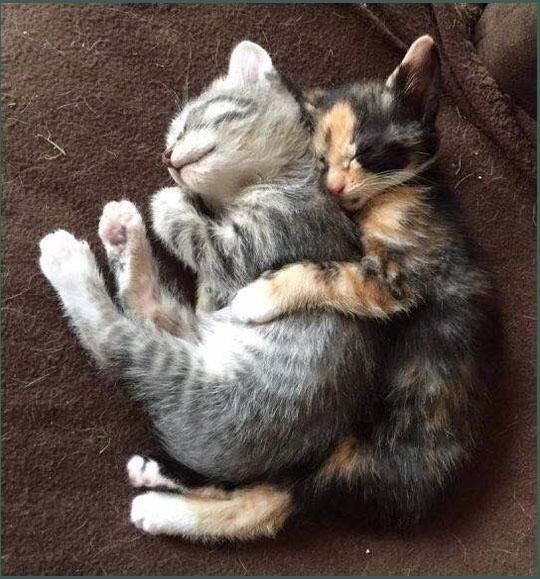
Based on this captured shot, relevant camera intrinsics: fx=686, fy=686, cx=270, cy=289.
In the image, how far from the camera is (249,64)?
1579 mm

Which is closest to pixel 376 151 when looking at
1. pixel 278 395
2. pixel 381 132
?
pixel 381 132

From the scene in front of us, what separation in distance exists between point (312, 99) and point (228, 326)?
0.56 meters

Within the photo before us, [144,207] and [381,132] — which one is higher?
[381,132]

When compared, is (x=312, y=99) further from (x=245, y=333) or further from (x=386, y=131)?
(x=245, y=333)

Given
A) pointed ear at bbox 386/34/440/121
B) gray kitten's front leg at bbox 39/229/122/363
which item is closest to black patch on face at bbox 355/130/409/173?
pointed ear at bbox 386/34/440/121

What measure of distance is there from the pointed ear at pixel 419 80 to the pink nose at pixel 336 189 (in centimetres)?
23

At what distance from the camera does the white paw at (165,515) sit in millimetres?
1429

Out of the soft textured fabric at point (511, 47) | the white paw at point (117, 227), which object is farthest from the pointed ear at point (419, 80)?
the white paw at point (117, 227)

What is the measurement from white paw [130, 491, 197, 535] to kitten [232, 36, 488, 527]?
0.30 meters

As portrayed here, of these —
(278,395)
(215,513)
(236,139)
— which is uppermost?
(236,139)

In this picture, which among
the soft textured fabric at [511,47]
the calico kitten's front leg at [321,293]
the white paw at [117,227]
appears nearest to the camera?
the calico kitten's front leg at [321,293]

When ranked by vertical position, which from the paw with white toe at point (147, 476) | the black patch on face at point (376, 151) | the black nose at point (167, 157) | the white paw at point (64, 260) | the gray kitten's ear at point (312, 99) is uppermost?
the gray kitten's ear at point (312, 99)

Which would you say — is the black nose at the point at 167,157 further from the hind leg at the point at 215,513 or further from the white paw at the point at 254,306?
the hind leg at the point at 215,513

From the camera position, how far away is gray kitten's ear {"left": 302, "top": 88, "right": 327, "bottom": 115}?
1544 mm
